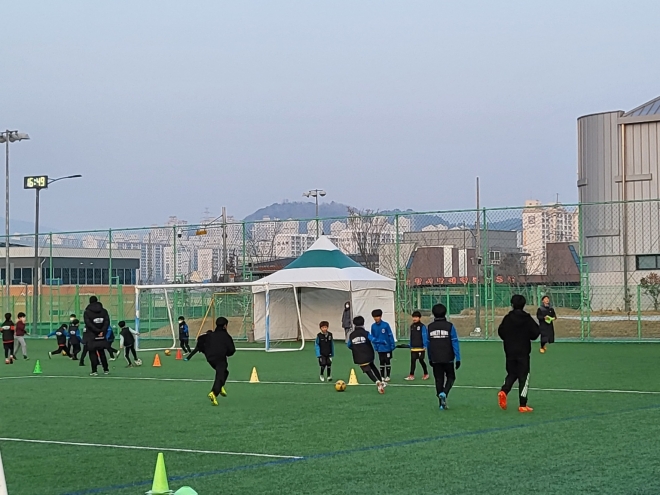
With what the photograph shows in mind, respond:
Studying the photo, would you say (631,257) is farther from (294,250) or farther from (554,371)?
(554,371)

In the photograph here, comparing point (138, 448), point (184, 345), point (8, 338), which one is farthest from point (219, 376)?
point (184, 345)

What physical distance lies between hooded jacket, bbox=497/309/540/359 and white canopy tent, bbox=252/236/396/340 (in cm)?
1805

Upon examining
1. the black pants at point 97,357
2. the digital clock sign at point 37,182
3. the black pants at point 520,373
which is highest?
the digital clock sign at point 37,182

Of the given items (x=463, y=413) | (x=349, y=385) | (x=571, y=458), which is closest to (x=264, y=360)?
(x=349, y=385)

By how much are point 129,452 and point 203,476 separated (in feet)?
6.62

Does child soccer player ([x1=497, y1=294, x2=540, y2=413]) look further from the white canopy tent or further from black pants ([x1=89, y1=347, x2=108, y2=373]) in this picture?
the white canopy tent

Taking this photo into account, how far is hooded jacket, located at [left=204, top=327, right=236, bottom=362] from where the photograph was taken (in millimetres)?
16641

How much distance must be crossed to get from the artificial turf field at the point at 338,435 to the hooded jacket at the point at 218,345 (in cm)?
78

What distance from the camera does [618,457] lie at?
995 centimetres

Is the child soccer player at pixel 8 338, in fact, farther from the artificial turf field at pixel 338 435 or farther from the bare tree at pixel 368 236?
the bare tree at pixel 368 236

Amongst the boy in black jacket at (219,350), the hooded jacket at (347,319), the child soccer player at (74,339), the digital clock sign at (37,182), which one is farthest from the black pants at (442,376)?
the digital clock sign at (37,182)

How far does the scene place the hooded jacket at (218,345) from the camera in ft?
54.6

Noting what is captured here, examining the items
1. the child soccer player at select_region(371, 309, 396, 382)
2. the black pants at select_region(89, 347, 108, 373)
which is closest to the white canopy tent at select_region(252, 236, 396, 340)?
the black pants at select_region(89, 347, 108, 373)

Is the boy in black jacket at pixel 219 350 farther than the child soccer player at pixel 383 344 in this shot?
No
